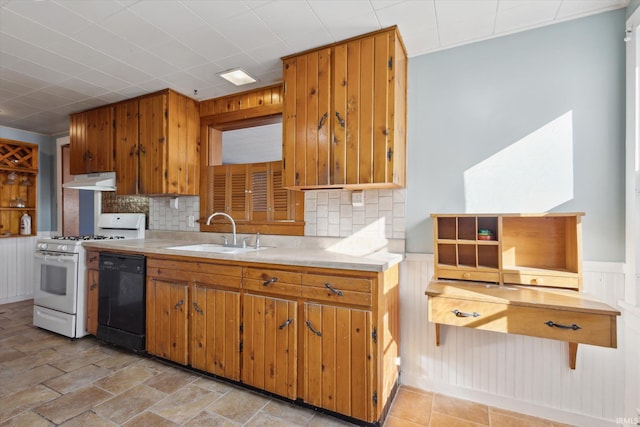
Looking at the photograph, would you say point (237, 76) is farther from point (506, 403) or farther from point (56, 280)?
point (506, 403)

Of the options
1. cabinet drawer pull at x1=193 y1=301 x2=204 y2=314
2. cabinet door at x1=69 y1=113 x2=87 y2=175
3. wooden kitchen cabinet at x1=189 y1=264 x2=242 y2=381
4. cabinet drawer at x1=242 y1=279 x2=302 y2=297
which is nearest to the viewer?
cabinet drawer at x1=242 y1=279 x2=302 y2=297

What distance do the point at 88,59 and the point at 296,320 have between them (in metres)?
2.61

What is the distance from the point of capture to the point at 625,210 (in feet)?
5.90

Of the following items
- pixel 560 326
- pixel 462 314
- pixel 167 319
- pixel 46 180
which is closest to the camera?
pixel 560 326

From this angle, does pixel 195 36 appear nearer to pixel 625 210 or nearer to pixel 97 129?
pixel 97 129

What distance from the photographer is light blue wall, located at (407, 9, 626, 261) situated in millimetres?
1853

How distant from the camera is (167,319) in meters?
2.52

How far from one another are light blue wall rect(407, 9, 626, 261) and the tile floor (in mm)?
1073

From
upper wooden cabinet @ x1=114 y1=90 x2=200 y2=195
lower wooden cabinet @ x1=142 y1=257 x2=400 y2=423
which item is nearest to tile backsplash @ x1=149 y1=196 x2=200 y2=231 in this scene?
upper wooden cabinet @ x1=114 y1=90 x2=200 y2=195

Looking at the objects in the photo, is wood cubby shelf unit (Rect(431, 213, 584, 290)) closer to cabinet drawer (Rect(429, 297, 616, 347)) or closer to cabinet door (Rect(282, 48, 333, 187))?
cabinet drawer (Rect(429, 297, 616, 347))

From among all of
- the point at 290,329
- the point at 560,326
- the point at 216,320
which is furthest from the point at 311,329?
the point at 560,326

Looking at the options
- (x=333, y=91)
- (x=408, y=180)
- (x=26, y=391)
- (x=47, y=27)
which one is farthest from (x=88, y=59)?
(x=408, y=180)

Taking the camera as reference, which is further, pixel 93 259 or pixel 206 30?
pixel 93 259

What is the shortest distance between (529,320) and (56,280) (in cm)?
410
